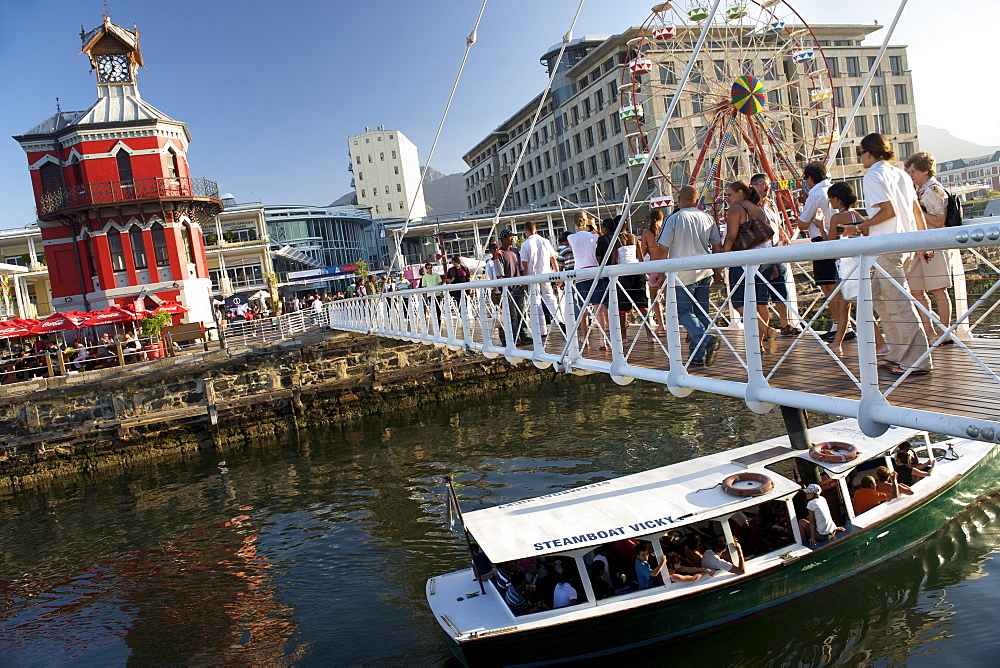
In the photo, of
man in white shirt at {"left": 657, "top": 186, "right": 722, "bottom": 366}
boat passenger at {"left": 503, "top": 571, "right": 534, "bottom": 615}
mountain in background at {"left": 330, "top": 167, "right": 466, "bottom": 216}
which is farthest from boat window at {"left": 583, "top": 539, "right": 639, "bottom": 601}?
mountain in background at {"left": 330, "top": 167, "right": 466, "bottom": 216}

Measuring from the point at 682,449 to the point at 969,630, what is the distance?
7.14 meters

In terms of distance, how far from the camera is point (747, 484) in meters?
8.70

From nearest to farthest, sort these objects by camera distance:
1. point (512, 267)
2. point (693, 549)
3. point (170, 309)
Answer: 1. point (693, 549)
2. point (512, 267)
3. point (170, 309)

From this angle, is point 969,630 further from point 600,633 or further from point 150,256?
point 150,256

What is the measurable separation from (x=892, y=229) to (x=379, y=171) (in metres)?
79.3

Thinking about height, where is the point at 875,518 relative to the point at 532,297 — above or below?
below

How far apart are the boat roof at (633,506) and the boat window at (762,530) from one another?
0.51 metres

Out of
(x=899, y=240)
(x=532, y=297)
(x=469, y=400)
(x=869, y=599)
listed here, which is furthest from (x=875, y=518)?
(x=469, y=400)

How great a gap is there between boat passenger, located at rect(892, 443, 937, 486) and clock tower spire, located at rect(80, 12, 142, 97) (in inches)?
1364

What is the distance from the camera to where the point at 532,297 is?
8836 mm

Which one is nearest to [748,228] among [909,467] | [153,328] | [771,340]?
[771,340]

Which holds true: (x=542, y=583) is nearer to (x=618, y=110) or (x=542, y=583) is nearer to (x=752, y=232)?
(x=752, y=232)

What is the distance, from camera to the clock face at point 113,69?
32.4m

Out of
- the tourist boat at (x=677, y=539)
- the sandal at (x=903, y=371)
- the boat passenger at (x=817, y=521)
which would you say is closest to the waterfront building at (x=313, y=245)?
the tourist boat at (x=677, y=539)
